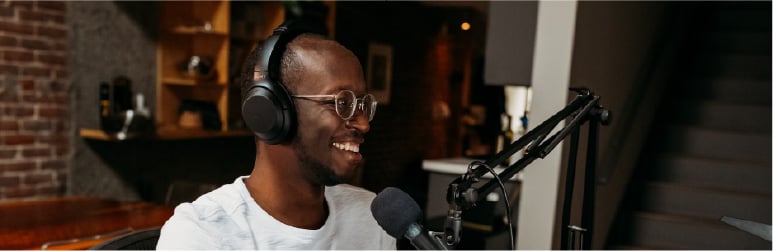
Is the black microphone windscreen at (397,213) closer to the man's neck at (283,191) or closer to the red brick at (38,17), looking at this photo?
the man's neck at (283,191)

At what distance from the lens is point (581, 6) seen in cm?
241

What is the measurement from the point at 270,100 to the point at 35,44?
2.75m

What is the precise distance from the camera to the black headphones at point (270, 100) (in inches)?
36.2

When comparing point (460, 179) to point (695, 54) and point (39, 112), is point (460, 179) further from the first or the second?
point (695, 54)

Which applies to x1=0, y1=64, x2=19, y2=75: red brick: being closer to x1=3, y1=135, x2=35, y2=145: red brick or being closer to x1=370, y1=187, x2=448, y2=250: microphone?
x1=3, y1=135, x2=35, y2=145: red brick

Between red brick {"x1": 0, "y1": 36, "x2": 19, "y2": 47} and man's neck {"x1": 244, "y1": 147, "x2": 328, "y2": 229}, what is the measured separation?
2.54 meters

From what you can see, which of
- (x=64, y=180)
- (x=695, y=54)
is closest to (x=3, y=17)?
(x=64, y=180)

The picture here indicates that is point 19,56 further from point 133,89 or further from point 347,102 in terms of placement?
point 347,102

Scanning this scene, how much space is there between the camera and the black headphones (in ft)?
3.02

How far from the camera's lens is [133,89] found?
147 inches

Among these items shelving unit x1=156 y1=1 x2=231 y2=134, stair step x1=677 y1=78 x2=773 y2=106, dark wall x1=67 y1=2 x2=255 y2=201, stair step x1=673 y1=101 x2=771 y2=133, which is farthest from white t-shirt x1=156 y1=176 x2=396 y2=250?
stair step x1=677 y1=78 x2=773 y2=106

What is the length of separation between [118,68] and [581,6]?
250 cm

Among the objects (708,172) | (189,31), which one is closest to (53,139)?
(189,31)

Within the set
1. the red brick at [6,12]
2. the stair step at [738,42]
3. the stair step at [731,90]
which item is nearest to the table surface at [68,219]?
the red brick at [6,12]
